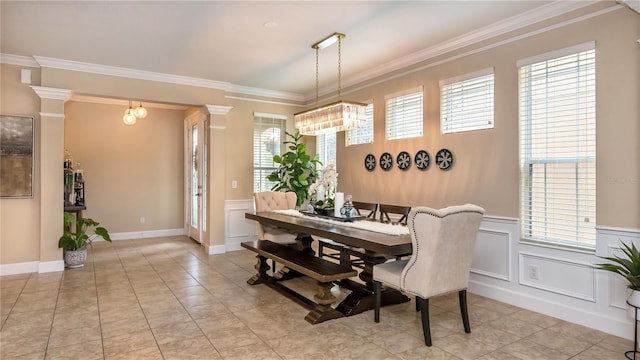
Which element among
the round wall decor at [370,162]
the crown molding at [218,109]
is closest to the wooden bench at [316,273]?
the round wall decor at [370,162]

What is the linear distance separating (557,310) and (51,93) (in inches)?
244

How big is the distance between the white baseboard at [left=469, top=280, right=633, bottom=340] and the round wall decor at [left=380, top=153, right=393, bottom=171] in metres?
1.81

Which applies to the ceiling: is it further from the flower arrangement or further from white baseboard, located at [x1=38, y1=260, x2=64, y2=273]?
white baseboard, located at [x1=38, y1=260, x2=64, y2=273]

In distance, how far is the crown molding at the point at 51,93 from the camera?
4704 millimetres

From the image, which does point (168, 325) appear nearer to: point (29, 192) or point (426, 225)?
point (426, 225)

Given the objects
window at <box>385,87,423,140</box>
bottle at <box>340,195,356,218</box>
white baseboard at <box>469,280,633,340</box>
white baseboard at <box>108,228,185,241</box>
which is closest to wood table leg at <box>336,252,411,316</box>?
bottle at <box>340,195,356,218</box>

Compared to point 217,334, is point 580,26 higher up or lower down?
higher up

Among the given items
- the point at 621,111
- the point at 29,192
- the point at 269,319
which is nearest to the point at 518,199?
the point at 621,111

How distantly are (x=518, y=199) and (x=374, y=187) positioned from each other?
210 cm

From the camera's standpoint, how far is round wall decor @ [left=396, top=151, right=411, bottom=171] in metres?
4.76

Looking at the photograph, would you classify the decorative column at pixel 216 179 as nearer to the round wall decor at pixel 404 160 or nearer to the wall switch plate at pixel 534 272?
the round wall decor at pixel 404 160

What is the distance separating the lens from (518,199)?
3.59m

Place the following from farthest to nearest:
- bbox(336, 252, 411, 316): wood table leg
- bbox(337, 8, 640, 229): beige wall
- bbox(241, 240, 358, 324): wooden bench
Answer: bbox(336, 252, 411, 316): wood table leg
bbox(241, 240, 358, 324): wooden bench
bbox(337, 8, 640, 229): beige wall

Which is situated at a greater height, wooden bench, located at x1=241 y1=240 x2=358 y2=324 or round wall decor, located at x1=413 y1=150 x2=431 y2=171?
round wall decor, located at x1=413 y1=150 x2=431 y2=171
